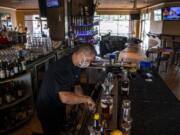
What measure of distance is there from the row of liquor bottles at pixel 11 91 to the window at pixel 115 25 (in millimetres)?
15694

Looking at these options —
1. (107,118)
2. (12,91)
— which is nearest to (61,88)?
(107,118)

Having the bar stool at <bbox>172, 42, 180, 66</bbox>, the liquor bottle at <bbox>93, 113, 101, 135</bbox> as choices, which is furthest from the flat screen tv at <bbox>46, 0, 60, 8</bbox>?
the liquor bottle at <bbox>93, 113, 101, 135</bbox>

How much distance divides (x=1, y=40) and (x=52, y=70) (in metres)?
4.14

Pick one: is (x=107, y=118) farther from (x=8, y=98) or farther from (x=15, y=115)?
(x=15, y=115)

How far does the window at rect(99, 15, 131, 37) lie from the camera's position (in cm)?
1902

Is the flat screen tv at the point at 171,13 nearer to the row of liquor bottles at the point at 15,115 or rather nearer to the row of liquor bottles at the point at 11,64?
the row of liquor bottles at the point at 11,64

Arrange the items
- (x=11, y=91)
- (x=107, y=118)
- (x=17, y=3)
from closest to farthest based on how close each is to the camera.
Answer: (x=107, y=118), (x=11, y=91), (x=17, y=3)

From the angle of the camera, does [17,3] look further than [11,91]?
Yes

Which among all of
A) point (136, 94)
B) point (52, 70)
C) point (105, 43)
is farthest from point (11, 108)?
point (105, 43)

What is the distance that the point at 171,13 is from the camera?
36.3 ft

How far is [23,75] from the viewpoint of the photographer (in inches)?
137

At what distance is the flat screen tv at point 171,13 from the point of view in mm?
10947

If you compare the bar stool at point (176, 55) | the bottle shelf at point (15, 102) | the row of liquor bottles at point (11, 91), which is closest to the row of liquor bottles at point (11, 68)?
the row of liquor bottles at point (11, 91)

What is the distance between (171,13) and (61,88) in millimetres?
10666
